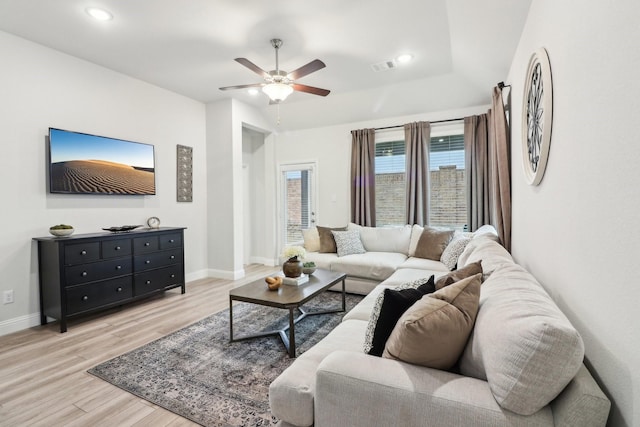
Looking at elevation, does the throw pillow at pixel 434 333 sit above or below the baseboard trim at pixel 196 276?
above

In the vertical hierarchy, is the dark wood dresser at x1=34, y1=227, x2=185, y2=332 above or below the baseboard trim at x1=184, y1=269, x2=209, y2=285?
above

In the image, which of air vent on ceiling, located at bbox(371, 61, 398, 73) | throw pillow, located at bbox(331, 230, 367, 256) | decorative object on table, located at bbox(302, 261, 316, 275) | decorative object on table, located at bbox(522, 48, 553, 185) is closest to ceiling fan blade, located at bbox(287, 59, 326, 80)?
air vent on ceiling, located at bbox(371, 61, 398, 73)

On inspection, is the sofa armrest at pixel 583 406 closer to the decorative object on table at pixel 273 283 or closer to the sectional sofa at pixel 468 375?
the sectional sofa at pixel 468 375

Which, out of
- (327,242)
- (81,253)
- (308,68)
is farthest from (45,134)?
(327,242)

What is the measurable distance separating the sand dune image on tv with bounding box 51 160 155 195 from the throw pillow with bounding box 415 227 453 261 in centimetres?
372

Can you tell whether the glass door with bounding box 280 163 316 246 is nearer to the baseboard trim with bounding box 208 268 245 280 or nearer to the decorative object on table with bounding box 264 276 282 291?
the baseboard trim with bounding box 208 268 245 280

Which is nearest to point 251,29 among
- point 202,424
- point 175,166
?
point 175,166

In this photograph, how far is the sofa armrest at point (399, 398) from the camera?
0.97 metres

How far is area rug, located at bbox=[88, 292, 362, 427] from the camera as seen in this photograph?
1.83 m

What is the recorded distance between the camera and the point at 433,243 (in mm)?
3967

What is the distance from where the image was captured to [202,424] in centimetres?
170

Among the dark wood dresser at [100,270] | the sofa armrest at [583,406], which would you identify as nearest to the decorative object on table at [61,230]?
the dark wood dresser at [100,270]

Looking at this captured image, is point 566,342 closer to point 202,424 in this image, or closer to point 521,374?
point 521,374

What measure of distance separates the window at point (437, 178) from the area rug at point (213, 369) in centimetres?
253
